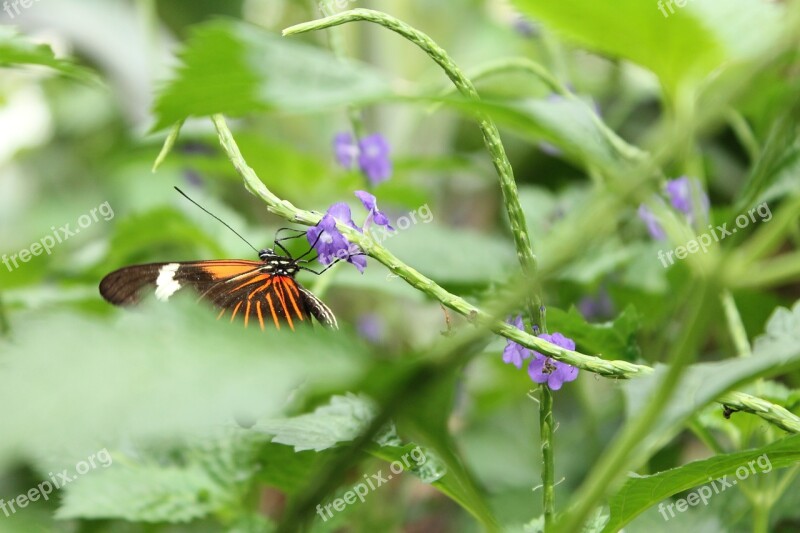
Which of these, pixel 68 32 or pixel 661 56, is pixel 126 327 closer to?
pixel 661 56

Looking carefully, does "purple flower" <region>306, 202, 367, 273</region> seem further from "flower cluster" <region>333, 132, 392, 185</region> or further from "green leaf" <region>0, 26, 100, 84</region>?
"flower cluster" <region>333, 132, 392, 185</region>

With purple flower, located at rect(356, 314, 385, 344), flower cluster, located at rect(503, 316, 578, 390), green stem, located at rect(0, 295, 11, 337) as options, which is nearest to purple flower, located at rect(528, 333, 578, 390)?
flower cluster, located at rect(503, 316, 578, 390)

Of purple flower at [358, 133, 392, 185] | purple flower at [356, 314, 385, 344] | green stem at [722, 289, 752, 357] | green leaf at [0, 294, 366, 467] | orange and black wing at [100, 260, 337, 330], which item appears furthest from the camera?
purple flower at [356, 314, 385, 344]

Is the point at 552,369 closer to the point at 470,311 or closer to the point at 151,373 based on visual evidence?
the point at 470,311

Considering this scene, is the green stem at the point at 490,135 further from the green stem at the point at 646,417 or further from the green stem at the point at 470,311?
the green stem at the point at 646,417

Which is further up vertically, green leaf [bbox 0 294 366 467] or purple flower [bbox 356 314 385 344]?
purple flower [bbox 356 314 385 344]

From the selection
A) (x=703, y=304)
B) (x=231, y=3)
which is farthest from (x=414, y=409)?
(x=231, y=3)
